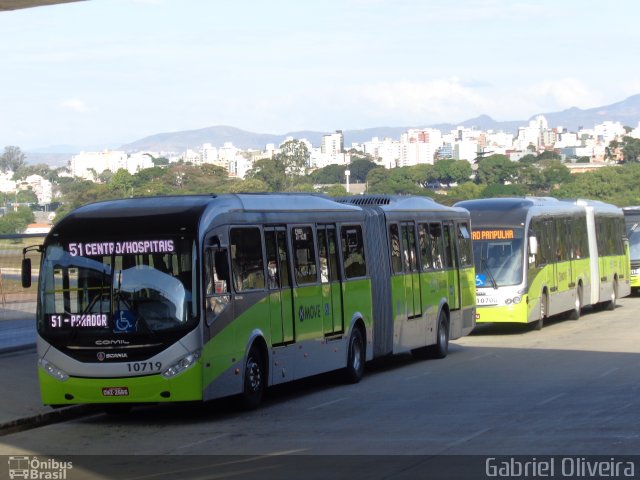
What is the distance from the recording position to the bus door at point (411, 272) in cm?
2242

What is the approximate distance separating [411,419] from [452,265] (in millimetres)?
10367

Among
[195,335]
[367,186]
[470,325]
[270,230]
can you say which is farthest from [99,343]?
[367,186]

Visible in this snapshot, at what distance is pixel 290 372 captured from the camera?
1739 cm

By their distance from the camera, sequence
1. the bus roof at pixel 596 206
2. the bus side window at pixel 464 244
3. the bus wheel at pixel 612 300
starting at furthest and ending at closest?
the bus wheel at pixel 612 300 < the bus roof at pixel 596 206 < the bus side window at pixel 464 244

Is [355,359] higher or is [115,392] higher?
[115,392]

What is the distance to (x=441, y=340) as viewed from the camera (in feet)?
78.9

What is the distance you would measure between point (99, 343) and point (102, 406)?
210 centimetres

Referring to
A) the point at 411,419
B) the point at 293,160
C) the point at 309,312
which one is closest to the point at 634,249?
the point at 293,160

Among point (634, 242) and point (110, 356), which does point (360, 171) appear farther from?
point (110, 356)

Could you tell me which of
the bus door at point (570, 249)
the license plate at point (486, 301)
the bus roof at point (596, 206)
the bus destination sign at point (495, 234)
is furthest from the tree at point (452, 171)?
the license plate at point (486, 301)

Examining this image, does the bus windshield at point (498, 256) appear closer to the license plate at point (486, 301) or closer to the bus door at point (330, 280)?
the license plate at point (486, 301)

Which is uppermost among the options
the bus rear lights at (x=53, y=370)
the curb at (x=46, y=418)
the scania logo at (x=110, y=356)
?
the scania logo at (x=110, y=356)

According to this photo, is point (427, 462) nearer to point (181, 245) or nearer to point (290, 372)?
point (181, 245)

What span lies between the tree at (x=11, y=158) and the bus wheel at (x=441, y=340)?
80247 mm
